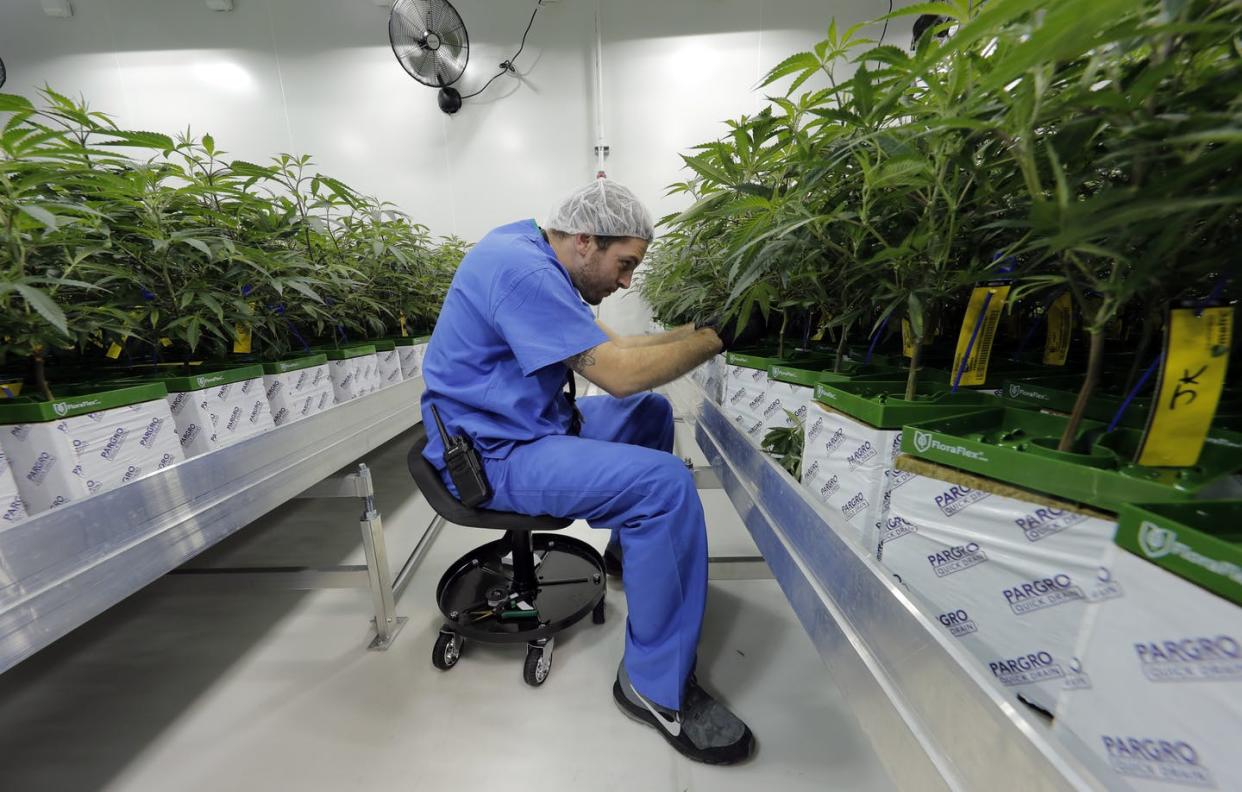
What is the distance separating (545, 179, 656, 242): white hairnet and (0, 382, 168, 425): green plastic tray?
90 cm

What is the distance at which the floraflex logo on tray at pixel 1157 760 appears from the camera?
0.27 m

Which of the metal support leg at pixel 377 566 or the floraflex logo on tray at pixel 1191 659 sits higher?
the floraflex logo on tray at pixel 1191 659

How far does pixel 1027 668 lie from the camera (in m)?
0.42

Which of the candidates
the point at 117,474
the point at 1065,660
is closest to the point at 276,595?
the point at 117,474

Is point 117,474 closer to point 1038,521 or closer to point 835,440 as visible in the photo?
point 835,440

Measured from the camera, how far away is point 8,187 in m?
0.65

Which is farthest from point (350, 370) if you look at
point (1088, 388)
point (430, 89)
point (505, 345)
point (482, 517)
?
point (430, 89)

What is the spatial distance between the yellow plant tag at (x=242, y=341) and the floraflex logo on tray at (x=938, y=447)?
155 cm

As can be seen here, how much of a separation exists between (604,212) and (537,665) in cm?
103

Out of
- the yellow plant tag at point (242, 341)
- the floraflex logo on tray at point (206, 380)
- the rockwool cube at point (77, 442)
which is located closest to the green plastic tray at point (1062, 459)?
the rockwool cube at point (77, 442)

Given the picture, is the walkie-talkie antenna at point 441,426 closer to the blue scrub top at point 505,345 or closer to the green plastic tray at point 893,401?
the blue scrub top at point 505,345

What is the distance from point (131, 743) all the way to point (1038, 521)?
1514 millimetres

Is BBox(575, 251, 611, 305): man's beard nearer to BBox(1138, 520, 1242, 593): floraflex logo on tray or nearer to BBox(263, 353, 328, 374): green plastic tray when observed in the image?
BBox(263, 353, 328, 374): green plastic tray

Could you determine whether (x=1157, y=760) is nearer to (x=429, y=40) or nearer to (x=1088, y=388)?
(x=1088, y=388)
